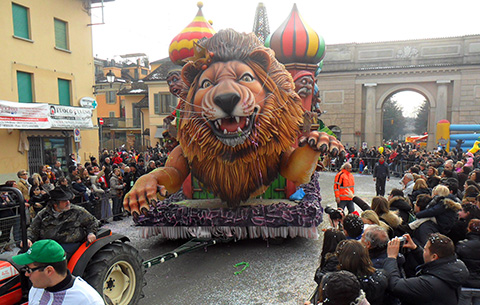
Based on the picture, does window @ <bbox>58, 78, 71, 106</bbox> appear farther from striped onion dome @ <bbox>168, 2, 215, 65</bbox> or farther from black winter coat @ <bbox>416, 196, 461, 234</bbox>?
black winter coat @ <bbox>416, 196, 461, 234</bbox>

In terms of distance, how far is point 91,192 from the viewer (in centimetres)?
779

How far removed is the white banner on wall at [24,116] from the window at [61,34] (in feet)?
10.8

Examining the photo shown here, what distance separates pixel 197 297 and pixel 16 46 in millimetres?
12641

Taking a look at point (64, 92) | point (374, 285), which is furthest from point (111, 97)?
point (374, 285)

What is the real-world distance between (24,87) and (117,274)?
475 inches

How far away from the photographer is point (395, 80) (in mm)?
23453

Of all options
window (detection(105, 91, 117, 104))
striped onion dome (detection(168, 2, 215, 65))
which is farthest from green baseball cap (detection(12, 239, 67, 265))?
window (detection(105, 91, 117, 104))

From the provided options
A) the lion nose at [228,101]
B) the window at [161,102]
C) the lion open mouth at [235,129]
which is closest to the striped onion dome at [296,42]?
the lion open mouth at [235,129]

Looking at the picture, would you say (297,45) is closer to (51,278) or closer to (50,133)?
(51,278)

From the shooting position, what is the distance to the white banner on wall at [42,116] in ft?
37.0

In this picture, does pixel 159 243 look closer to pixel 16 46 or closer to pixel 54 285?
pixel 54 285

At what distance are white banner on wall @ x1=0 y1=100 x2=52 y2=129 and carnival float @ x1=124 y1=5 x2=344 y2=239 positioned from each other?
28.4 ft

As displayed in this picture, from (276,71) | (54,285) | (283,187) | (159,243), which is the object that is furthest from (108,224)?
(54,285)

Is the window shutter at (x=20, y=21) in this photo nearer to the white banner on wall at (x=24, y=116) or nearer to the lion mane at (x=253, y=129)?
the white banner on wall at (x=24, y=116)
